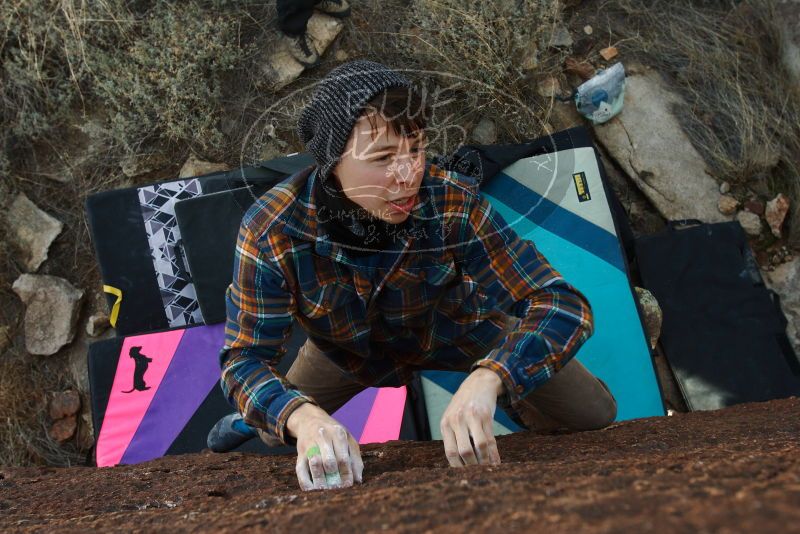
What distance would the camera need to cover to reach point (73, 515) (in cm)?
135

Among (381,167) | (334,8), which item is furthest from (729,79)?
(381,167)

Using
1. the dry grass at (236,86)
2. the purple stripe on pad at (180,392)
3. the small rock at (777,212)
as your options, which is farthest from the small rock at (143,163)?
the small rock at (777,212)

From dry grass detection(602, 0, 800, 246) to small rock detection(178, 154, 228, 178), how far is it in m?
2.17

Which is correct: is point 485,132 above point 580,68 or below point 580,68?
below

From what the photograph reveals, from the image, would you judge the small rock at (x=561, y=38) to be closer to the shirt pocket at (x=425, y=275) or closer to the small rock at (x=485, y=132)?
the small rock at (x=485, y=132)

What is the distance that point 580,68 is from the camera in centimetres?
343

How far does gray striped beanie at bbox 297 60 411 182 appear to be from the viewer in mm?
1498

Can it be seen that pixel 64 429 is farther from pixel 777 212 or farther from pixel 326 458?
pixel 777 212

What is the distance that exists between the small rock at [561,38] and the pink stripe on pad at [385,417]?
1920mm

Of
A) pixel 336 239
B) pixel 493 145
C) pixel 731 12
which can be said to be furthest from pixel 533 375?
pixel 731 12

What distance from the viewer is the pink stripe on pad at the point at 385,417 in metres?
2.76

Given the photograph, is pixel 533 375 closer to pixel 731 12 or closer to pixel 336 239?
pixel 336 239

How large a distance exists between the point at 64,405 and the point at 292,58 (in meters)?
2.03

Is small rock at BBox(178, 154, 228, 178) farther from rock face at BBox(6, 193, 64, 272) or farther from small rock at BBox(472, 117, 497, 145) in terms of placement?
small rock at BBox(472, 117, 497, 145)
